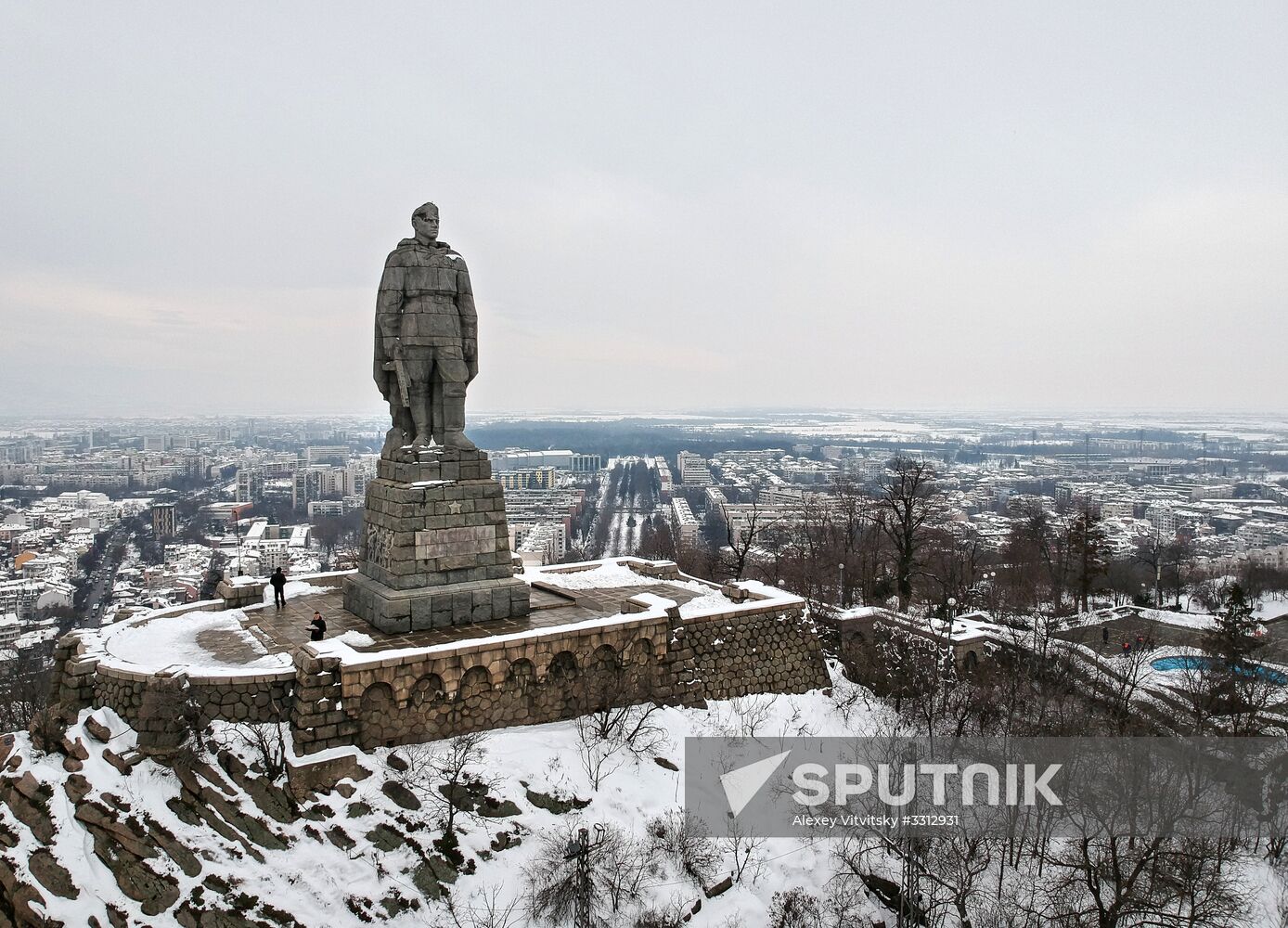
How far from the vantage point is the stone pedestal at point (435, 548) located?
15367mm

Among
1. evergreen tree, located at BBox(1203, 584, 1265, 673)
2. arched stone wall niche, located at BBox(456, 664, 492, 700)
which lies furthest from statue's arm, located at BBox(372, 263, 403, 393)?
evergreen tree, located at BBox(1203, 584, 1265, 673)

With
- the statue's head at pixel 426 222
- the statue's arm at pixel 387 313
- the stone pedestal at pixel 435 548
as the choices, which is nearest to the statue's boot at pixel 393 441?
the stone pedestal at pixel 435 548

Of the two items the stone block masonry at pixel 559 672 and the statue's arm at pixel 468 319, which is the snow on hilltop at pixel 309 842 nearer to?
the stone block masonry at pixel 559 672

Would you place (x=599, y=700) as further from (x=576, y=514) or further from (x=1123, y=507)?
(x=1123, y=507)

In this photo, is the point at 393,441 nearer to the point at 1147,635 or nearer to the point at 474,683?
the point at 474,683

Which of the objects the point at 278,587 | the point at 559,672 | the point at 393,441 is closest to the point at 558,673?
the point at 559,672

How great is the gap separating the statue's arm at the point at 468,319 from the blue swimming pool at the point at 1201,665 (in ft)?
63.3

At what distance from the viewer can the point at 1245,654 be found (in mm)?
21859

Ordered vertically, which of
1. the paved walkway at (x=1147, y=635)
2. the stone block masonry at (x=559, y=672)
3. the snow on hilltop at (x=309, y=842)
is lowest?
the paved walkway at (x=1147, y=635)

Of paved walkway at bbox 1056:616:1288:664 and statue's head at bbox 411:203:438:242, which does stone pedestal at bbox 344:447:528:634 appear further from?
paved walkway at bbox 1056:616:1288:664

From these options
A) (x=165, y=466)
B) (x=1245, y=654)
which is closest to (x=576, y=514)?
(x=1245, y=654)

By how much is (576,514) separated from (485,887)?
80815 millimetres

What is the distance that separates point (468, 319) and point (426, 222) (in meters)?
2.11

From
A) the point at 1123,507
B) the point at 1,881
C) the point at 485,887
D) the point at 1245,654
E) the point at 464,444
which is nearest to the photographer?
the point at 1,881
